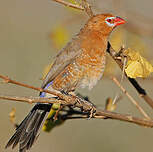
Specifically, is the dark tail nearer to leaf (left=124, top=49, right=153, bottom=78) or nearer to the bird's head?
the bird's head

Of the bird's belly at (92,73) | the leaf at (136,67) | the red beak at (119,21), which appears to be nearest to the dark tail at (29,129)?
the bird's belly at (92,73)

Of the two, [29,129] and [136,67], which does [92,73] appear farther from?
[136,67]

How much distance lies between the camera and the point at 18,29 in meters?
10.8

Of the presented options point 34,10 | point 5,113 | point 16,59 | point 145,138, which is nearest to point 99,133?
point 145,138

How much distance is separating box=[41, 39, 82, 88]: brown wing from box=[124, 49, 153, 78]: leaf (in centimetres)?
132

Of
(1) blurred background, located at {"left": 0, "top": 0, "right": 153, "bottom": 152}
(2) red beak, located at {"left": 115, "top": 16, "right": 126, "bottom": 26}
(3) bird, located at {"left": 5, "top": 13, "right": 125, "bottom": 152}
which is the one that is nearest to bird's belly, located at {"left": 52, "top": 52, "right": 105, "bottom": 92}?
(3) bird, located at {"left": 5, "top": 13, "right": 125, "bottom": 152}

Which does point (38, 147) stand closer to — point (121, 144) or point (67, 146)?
point (67, 146)

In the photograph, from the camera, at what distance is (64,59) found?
4.20 metres

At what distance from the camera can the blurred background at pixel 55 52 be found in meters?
4.45

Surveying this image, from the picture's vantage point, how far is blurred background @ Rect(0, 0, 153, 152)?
4449 mm

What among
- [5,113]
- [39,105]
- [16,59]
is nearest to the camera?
[39,105]

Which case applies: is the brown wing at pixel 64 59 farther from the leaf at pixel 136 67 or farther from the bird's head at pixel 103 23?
the leaf at pixel 136 67

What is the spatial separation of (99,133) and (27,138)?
183 inches

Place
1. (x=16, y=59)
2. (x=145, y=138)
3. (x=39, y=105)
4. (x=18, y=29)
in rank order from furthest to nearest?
(x=18, y=29) < (x=16, y=59) < (x=145, y=138) < (x=39, y=105)
